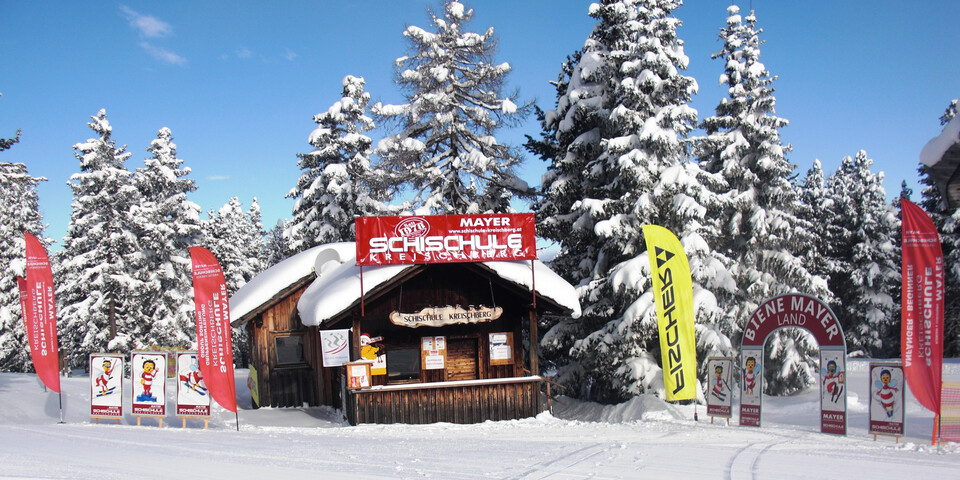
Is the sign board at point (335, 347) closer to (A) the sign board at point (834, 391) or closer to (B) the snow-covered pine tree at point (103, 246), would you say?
(A) the sign board at point (834, 391)

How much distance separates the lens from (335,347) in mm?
15781

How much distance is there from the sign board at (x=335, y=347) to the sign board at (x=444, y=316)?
1.23m

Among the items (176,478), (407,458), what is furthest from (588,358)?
(176,478)

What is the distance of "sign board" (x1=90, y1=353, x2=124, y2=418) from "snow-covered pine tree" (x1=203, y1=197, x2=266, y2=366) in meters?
24.0

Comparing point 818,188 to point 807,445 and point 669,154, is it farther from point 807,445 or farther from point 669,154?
point 807,445

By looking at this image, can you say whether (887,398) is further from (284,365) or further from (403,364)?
(284,365)

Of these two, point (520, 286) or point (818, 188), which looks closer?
point (520, 286)

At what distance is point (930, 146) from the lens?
6441 mm

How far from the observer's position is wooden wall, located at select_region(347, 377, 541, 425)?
1588 centimetres

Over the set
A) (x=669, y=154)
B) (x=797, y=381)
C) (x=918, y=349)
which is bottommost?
(x=797, y=381)

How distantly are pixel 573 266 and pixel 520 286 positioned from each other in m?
6.24

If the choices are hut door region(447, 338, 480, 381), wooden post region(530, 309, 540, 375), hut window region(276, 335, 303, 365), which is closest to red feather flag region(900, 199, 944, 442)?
wooden post region(530, 309, 540, 375)

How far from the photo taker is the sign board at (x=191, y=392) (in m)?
14.6

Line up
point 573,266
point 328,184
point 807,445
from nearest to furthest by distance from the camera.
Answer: point 807,445 < point 573,266 < point 328,184
